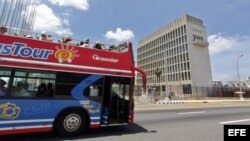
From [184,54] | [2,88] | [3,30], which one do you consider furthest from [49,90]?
[184,54]

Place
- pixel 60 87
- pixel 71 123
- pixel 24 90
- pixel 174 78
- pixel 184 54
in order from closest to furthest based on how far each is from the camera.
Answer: pixel 24 90, pixel 60 87, pixel 71 123, pixel 184 54, pixel 174 78

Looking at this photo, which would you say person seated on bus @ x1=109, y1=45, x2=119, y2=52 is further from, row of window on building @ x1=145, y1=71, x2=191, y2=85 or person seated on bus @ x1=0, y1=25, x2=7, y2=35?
row of window on building @ x1=145, y1=71, x2=191, y2=85

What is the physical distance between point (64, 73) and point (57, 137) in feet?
7.20

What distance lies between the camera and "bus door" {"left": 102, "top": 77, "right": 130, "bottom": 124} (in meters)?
8.37

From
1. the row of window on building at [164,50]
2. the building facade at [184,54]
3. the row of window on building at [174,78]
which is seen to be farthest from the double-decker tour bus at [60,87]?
the row of window on building at [164,50]

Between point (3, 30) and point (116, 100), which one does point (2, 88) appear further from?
point (116, 100)

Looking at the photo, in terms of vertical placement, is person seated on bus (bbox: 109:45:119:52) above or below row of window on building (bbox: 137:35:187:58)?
below

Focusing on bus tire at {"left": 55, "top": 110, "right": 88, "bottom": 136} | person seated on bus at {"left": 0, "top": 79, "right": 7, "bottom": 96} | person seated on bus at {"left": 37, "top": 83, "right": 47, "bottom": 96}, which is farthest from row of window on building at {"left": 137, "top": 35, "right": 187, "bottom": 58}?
person seated on bus at {"left": 0, "top": 79, "right": 7, "bottom": 96}

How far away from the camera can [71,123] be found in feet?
24.5

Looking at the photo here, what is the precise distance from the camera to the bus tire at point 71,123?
23.9 feet

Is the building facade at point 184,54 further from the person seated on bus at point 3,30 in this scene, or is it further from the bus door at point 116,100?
the person seated on bus at point 3,30

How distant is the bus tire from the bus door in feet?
3.06

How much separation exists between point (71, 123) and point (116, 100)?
2232 millimetres

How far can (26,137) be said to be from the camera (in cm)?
720
